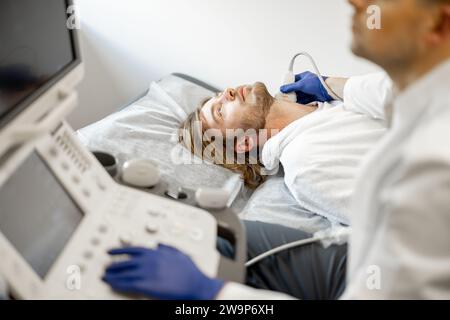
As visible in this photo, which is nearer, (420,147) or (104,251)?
(420,147)

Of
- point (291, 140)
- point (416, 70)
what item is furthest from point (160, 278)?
point (291, 140)

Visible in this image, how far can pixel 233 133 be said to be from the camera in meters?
1.95

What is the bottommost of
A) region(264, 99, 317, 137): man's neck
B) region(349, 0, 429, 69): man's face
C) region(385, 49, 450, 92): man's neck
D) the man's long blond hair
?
the man's long blond hair

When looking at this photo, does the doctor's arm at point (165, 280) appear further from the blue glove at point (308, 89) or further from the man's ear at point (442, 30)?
the blue glove at point (308, 89)

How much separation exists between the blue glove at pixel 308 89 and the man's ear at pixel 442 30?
3.79 feet

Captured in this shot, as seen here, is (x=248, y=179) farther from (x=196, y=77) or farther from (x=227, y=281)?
(x=227, y=281)

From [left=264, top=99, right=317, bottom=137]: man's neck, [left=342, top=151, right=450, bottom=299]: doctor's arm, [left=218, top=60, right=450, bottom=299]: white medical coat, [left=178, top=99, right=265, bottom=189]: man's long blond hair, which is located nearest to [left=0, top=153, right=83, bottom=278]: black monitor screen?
[left=218, top=60, right=450, bottom=299]: white medical coat

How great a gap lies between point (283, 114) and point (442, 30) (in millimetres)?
1201

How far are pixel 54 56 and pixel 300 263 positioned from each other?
30.1 inches

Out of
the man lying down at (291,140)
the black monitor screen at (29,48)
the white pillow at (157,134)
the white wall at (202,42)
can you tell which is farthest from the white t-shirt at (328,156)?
the black monitor screen at (29,48)

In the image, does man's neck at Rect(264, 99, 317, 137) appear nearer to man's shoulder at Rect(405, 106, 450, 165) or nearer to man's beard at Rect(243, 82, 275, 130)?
man's beard at Rect(243, 82, 275, 130)

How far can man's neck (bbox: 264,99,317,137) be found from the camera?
1940 millimetres
